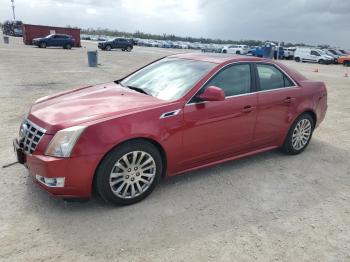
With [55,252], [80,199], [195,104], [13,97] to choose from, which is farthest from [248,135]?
[13,97]

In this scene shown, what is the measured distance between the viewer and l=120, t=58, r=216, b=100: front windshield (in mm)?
4027

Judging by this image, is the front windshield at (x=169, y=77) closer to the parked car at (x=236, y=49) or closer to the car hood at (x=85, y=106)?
the car hood at (x=85, y=106)

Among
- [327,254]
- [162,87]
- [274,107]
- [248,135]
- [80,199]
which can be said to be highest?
[162,87]

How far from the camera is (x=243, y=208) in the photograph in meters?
3.67

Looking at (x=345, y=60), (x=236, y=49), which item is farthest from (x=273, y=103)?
(x=236, y=49)

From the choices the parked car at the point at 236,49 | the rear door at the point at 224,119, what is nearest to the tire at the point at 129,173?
the rear door at the point at 224,119

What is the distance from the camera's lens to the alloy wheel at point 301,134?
17.1 ft

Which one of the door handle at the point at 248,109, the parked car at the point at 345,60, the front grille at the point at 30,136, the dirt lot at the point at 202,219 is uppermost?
the door handle at the point at 248,109

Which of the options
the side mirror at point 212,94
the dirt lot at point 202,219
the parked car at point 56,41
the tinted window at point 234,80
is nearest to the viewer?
the dirt lot at point 202,219

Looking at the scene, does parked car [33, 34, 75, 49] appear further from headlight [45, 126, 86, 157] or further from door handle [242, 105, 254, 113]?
headlight [45, 126, 86, 157]

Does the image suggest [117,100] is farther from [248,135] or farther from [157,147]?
[248,135]

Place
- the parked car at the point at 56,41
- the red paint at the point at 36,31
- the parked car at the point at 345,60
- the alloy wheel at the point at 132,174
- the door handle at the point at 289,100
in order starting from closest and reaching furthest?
the alloy wheel at the point at 132,174 → the door handle at the point at 289,100 → the parked car at the point at 345,60 → the parked car at the point at 56,41 → the red paint at the point at 36,31

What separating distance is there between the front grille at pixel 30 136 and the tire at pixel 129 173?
698 millimetres

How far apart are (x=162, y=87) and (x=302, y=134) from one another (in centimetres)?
261
